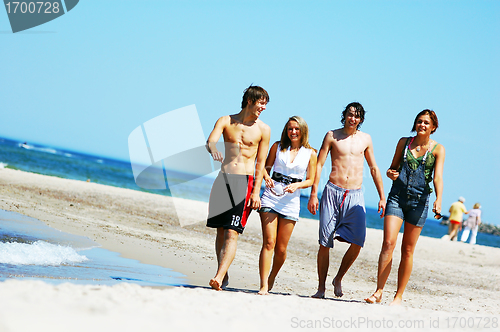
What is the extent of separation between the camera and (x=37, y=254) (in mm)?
5938

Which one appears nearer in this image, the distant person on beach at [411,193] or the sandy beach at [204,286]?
the sandy beach at [204,286]

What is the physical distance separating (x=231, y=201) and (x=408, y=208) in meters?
2.07

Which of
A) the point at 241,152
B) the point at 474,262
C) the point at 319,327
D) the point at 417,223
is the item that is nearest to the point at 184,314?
the point at 319,327

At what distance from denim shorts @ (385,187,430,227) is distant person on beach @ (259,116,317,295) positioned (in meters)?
0.98

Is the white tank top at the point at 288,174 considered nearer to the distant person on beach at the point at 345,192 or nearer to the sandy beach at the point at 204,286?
the distant person on beach at the point at 345,192

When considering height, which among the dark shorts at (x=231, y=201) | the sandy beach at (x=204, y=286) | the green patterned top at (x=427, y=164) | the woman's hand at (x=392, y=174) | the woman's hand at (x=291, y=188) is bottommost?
the sandy beach at (x=204, y=286)

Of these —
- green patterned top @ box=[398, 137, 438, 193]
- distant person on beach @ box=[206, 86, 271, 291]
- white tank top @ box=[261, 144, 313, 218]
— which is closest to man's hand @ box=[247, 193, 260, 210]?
distant person on beach @ box=[206, 86, 271, 291]

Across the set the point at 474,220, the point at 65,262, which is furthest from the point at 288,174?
the point at 474,220

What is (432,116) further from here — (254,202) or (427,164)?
(254,202)

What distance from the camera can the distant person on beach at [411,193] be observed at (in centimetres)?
554

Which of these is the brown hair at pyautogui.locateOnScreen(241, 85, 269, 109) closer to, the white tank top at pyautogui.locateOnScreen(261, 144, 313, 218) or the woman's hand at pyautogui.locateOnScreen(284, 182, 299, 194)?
the white tank top at pyautogui.locateOnScreen(261, 144, 313, 218)

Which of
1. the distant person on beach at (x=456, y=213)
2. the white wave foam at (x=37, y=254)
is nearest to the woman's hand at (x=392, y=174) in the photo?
the white wave foam at (x=37, y=254)

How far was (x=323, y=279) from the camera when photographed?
5.86 m

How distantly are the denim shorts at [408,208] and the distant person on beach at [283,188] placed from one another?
3.23 ft
